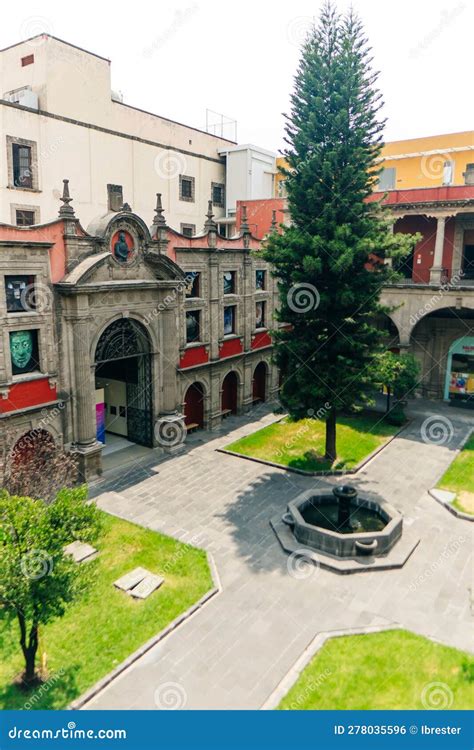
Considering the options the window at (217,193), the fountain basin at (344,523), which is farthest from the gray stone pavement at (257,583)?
the window at (217,193)

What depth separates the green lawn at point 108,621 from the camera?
1077cm

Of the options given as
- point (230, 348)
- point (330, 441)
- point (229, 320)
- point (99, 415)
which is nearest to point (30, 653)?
point (99, 415)

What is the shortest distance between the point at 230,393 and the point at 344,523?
14.0 meters

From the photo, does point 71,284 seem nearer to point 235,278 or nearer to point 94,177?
point 235,278

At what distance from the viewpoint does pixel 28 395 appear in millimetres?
18234

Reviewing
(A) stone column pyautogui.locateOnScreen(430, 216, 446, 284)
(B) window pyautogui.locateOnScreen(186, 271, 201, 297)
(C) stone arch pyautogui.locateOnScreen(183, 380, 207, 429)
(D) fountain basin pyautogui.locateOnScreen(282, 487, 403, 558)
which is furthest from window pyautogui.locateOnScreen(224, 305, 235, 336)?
(D) fountain basin pyautogui.locateOnScreen(282, 487, 403, 558)

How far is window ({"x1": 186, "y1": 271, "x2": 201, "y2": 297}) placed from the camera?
24.4 m

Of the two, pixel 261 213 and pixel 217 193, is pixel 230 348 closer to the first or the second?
pixel 261 213

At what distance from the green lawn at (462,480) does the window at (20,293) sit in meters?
16.1

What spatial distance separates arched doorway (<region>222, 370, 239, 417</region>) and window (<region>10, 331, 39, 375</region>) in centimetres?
1190

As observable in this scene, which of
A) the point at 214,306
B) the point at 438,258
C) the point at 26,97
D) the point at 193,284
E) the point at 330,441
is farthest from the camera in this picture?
the point at 438,258

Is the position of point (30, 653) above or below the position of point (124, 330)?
below

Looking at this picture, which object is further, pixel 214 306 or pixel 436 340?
pixel 436 340

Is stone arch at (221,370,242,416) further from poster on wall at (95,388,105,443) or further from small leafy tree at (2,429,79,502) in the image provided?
small leafy tree at (2,429,79,502)
